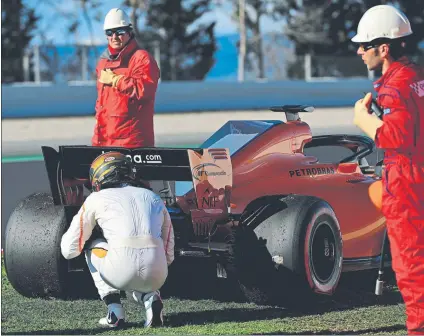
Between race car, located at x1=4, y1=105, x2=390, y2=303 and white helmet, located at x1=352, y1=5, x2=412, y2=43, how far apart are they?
1672 millimetres

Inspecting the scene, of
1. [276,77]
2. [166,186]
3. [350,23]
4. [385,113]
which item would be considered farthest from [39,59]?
[385,113]

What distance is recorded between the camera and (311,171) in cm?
785

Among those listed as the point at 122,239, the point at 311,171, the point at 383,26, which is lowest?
the point at 122,239

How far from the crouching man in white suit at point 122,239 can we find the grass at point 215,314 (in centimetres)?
22

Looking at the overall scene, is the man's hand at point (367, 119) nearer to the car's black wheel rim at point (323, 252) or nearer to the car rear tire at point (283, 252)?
the car rear tire at point (283, 252)

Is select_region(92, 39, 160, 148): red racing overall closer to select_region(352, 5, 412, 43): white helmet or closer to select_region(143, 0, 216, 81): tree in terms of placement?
select_region(352, 5, 412, 43): white helmet

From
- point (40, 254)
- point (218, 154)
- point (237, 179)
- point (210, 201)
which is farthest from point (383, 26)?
point (40, 254)

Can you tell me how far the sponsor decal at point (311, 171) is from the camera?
25.6 feet

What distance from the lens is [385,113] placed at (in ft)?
18.4

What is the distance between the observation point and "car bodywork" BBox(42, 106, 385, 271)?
7.21 metres

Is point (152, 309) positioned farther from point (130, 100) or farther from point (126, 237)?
point (130, 100)

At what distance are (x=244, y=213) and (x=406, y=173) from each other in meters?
1.86

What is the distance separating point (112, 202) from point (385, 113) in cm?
177

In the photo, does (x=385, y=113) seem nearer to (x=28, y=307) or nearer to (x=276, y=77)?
(x=28, y=307)
